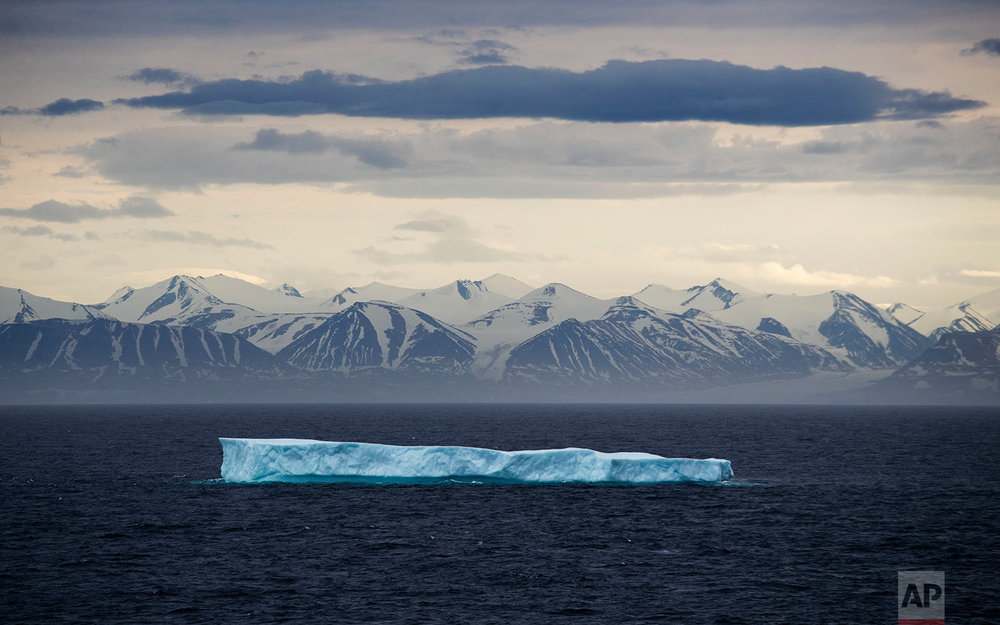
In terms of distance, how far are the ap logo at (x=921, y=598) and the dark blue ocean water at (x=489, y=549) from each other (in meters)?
0.66

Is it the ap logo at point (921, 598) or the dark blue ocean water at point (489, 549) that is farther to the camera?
the dark blue ocean water at point (489, 549)

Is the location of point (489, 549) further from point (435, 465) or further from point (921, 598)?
point (435, 465)

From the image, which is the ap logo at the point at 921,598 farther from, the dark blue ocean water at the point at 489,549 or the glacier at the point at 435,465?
the glacier at the point at 435,465

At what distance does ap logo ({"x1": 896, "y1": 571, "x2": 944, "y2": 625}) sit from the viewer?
4056 cm

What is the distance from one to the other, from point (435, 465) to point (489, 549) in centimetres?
2436

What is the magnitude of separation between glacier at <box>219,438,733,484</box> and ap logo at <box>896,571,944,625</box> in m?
30.5

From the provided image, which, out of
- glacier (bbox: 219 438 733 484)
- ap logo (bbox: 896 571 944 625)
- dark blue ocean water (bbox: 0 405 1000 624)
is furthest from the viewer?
Result: glacier (bbox: 219 438 733 484)

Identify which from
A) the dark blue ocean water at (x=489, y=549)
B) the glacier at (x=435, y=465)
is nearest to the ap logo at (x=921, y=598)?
the dark blue ocean water at (x=489, y=549)

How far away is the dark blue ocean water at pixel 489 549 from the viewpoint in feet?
138

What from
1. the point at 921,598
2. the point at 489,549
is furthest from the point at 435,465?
the point at 921,598

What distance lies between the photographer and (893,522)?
62312 millimetres

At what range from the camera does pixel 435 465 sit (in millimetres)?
77688

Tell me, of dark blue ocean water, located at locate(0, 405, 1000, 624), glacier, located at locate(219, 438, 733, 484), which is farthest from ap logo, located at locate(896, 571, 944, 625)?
glacier, located at locate(219, 438, 733, 484)

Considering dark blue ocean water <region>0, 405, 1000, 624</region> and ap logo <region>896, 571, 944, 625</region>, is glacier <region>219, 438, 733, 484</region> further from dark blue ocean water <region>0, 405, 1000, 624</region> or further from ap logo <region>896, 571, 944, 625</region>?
ap logo <region>896, 571, 944, 625</region>
